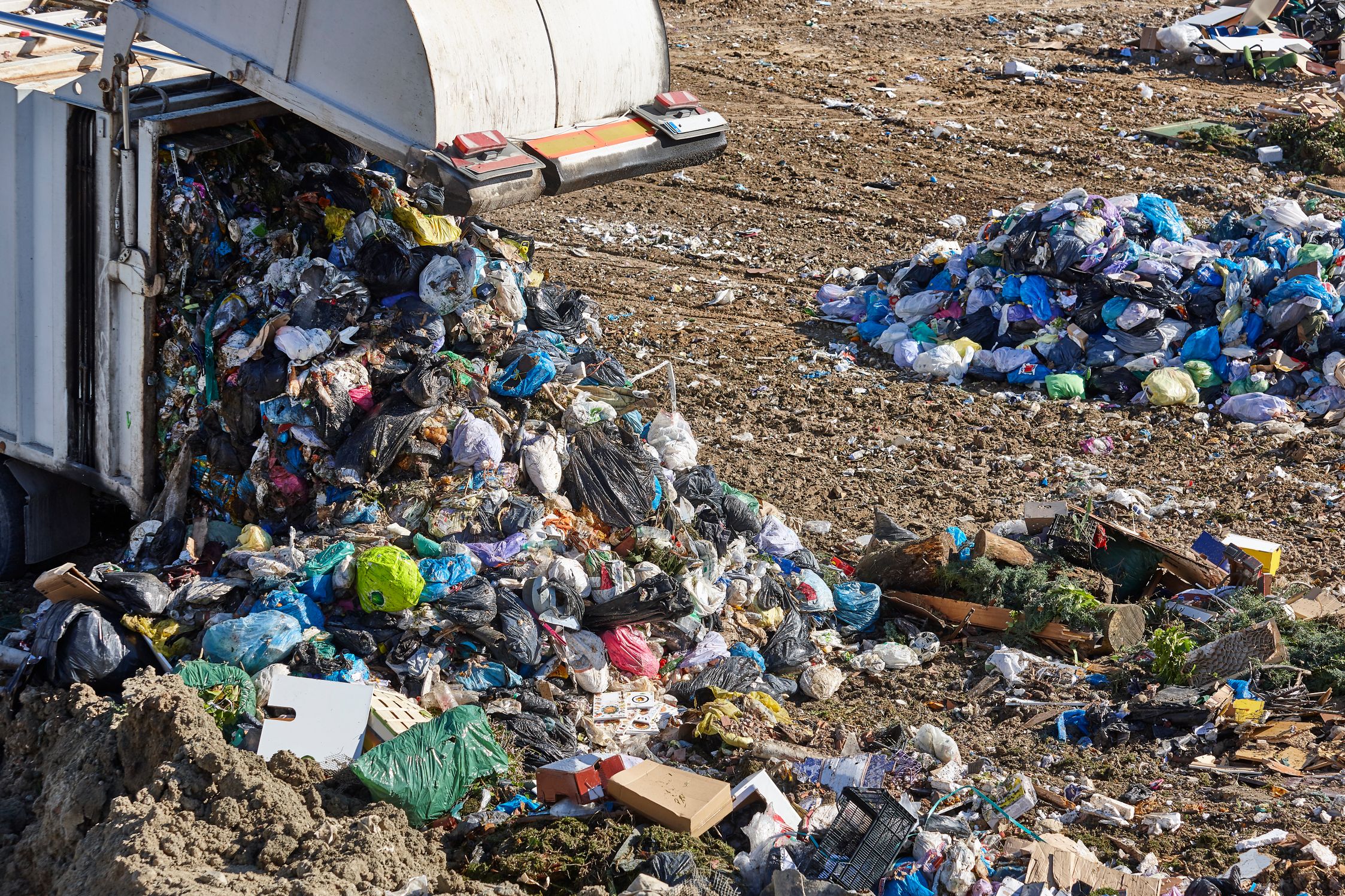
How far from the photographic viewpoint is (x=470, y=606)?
15.0ft

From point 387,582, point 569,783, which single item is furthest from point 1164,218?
point 569,783

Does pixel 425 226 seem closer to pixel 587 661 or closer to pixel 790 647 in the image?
pixel 587 661

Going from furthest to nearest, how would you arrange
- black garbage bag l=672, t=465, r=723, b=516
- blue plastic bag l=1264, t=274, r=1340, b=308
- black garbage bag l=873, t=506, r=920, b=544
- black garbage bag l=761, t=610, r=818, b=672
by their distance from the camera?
blue plastic bag l=1264, t=274, r=1340, b=308 → black garbage bag l=873, t=506, r=920, b=544 → black garbage bag l=672, t=465, r=723, b=516 → black garbage bag l=761, t=610, r=818, b=672

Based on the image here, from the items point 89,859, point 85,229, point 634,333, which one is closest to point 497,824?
point 89,859

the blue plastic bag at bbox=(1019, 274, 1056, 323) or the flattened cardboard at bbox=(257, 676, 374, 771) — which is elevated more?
the blue plastic bag at bbox=(1019, 274, 1056, 323)

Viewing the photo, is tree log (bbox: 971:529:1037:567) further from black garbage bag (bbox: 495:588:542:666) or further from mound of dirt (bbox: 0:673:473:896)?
mound of dirt (bbox: 0:673:473:896)

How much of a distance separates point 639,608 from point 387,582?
1017 millimetres

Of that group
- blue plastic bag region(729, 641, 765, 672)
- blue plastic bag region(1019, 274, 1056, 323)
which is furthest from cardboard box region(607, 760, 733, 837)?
blue plastic bag region(1019, 274, 1056, 323)

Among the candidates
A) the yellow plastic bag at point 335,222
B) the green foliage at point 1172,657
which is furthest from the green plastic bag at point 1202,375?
the yellow plastic bag at point 335,222

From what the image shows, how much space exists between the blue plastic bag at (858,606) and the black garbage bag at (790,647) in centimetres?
31

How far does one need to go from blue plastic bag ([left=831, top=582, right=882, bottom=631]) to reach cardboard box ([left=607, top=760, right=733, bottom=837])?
1708 mm

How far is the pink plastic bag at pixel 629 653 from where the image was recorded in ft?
15.6

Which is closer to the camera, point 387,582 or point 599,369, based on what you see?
point 387,582

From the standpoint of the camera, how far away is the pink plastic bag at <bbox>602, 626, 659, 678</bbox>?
4.76m
